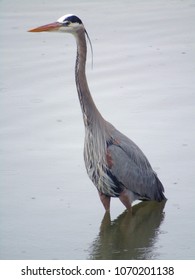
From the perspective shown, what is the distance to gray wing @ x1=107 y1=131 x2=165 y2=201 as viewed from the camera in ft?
24.1

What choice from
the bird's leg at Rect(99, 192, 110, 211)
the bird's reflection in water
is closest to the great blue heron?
the bird's leg at Rect(99, 192, 110, 211)

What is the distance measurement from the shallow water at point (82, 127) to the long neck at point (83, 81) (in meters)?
0.79

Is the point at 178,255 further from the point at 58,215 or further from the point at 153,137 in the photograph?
the point at 153,137

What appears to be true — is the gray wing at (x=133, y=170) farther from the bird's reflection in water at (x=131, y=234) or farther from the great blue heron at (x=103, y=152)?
the bird's reflection in water at (x=131, y=234)

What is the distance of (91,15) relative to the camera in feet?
44.2

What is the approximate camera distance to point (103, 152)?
733 cm

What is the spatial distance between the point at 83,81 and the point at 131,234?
138 cm

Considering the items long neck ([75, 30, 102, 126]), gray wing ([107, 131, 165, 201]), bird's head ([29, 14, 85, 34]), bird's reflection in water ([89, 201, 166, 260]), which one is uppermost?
bird's head ([29, 14, 85, 34])

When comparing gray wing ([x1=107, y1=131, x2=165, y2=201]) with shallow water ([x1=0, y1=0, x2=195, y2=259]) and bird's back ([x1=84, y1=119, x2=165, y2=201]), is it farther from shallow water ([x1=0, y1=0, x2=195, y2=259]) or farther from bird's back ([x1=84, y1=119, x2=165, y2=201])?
shallow water ([x1=0, y1=0, x2=195, y2=259])

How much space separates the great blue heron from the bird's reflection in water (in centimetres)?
15

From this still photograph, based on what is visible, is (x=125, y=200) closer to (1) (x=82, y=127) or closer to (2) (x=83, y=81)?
(2) (x=83, y=81)

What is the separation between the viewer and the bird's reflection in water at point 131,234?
22.0ft

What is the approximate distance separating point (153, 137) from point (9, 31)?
175 inches

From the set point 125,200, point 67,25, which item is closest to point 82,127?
point 125,200
